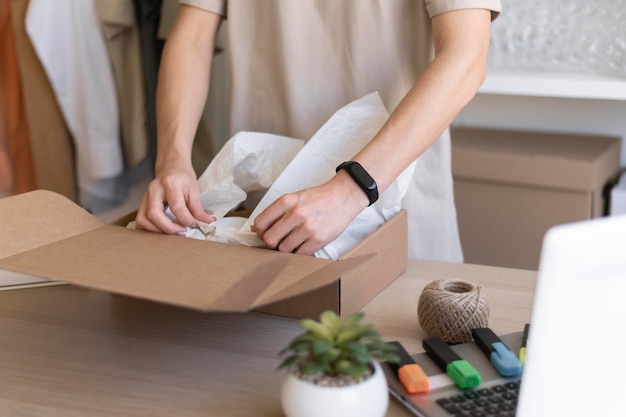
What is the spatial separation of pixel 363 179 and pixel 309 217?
0.32 feet

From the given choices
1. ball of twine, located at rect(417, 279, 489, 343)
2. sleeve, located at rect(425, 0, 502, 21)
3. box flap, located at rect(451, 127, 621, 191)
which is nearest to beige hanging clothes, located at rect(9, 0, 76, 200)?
box flap, located at rect(451, 127, 621, 191)

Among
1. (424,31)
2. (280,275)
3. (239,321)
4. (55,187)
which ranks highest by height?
(424,31)

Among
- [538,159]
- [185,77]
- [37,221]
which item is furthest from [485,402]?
[538,159]

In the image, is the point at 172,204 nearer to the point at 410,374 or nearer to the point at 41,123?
the point at 410,374

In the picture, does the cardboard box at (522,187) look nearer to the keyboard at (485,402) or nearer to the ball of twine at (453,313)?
the ball of twine at (453,313)

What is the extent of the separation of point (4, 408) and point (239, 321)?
0.29 meters

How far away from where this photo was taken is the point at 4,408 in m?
0.84

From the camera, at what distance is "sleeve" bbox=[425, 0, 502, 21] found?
120cm

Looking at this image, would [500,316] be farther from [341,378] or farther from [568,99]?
[568,99]

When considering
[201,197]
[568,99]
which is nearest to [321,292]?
[201,197]

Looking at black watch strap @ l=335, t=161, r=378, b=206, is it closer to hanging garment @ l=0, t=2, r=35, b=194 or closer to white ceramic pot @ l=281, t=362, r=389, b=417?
white ceramic pot @ l=281, t=362, r=389, b=417

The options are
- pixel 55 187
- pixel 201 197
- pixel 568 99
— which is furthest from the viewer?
pixel 568 99

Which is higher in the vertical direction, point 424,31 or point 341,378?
point 424,31

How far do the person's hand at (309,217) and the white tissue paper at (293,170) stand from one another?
0.04 m
